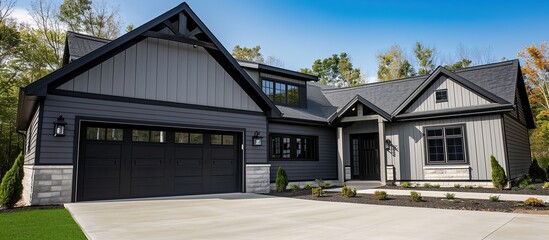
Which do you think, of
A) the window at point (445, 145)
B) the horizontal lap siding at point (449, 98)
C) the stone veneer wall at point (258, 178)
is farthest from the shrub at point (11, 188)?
the window at point (445, 145)

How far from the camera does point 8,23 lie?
21.7m

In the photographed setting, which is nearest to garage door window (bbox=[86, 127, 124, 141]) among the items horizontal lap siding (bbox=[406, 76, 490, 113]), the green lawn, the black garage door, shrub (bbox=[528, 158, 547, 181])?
the black garage door

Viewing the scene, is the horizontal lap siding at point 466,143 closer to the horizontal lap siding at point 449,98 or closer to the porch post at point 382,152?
the horizontal lap siding at point 449,98

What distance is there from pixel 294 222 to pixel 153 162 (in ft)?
19.0

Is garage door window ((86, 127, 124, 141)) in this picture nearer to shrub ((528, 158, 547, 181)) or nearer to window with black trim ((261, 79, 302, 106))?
window with black trim ((261, 79, 302, 106))

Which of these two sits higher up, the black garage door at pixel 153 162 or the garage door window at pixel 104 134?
the garage door window at pixel 104 134

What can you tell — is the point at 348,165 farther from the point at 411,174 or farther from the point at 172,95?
the point at 172,95

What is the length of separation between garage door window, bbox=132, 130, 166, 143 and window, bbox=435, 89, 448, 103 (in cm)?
1050

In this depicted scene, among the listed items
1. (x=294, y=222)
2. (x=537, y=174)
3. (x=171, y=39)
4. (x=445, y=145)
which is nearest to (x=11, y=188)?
(x=171, y=39)

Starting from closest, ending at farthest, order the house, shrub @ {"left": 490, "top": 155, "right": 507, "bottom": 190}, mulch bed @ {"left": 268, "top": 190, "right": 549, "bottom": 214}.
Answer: mulch bed @ {"left": 268, "top": 190, "right": 549, "bottom": 214}, the house, shrub @ {"left": 490, "top": 155, "right": 507, "bottom": 190}

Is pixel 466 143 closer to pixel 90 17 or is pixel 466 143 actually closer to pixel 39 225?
pixel 39 225

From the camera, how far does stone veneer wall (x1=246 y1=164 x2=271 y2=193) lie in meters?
12.1

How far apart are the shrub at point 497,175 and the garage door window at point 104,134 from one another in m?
12.1

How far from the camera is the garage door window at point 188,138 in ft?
35.9
